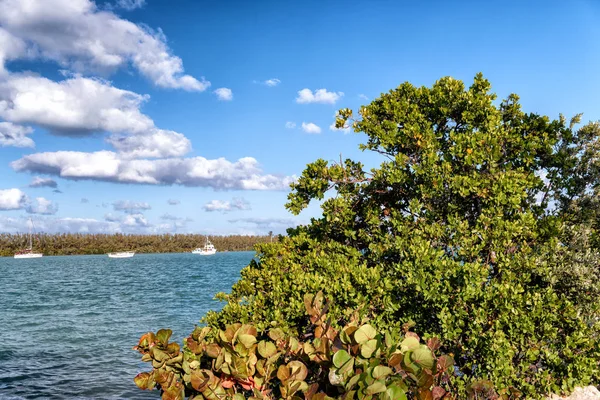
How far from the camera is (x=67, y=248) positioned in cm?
18162

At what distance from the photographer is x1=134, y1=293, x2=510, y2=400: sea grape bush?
16.1 ft

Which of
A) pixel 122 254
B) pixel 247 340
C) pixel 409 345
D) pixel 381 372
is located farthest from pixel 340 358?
→ pixel 122 254

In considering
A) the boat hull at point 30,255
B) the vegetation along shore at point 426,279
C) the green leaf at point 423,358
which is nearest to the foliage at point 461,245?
the vegetation along shore at point 426,279

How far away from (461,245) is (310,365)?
3972 millimetres

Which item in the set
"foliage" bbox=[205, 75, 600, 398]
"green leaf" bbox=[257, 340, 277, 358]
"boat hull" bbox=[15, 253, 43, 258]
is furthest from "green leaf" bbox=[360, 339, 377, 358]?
"boat hull" bbox=[15, 253, 43, 258]

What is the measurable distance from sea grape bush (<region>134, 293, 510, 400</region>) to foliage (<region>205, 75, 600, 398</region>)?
101cm

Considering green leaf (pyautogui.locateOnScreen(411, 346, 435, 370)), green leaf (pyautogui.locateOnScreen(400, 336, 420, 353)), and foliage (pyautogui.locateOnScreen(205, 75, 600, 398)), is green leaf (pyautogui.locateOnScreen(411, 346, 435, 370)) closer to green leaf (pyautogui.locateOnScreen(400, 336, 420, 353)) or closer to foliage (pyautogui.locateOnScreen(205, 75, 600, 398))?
green leaf (pyautogui.locateOnScreen(400, 336, 420, 353))

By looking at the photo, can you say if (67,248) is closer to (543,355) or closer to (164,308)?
(164,308)

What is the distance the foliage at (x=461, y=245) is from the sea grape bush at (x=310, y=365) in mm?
1008

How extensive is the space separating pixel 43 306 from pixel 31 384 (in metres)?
23.7

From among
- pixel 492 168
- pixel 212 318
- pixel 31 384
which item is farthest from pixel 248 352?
pixel 31 384

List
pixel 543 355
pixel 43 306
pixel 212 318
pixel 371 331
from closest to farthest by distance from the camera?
pixel 371 331, pixel 543 355, pixel 212 318, pixel 43 306

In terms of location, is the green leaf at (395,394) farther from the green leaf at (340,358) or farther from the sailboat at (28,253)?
the sailboat at (28,253)

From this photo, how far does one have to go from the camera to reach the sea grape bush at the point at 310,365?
4914 mm
